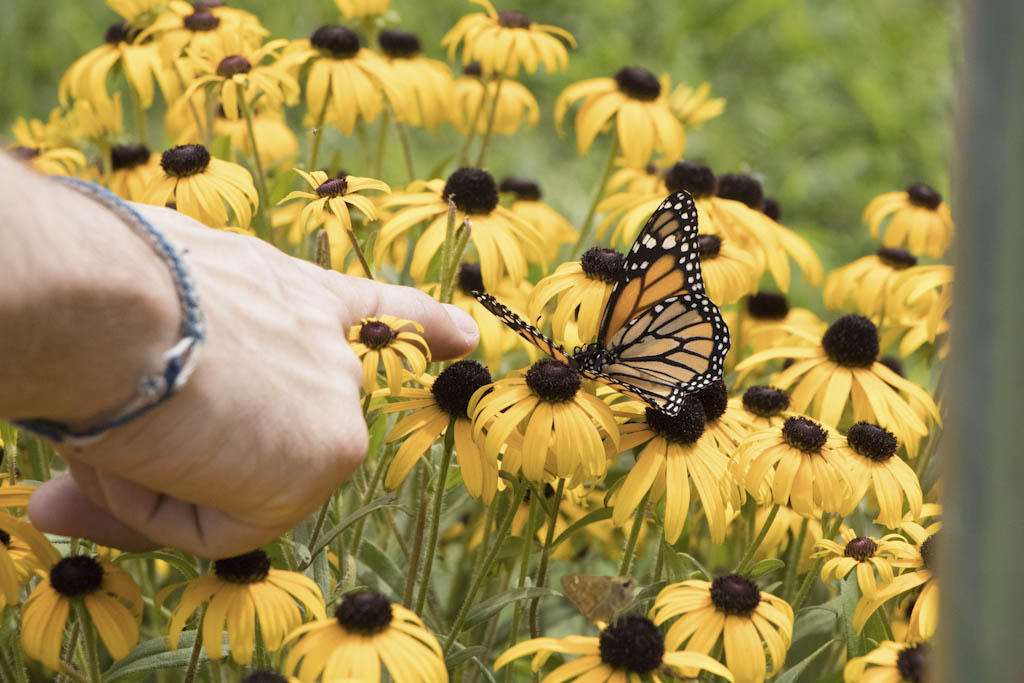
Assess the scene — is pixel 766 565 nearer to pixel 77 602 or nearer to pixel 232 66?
pixel 77 602

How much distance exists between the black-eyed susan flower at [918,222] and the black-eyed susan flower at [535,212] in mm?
575

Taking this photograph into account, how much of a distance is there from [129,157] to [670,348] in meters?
1.07

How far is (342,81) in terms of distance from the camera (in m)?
1.78

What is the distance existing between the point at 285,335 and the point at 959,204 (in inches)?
24.7

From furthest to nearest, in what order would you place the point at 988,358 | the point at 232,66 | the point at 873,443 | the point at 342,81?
the point at 342,81 → the point at 232,66 → the point at 873,443 → the point at 988,358

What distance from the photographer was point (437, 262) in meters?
1.54

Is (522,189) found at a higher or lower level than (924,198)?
lower

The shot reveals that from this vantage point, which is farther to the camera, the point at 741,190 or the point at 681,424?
the point at 741,190

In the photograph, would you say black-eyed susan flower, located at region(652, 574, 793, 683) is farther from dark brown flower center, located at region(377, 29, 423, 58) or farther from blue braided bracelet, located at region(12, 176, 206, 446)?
dark brown flower center, located at region(377, 29, 423, 58)

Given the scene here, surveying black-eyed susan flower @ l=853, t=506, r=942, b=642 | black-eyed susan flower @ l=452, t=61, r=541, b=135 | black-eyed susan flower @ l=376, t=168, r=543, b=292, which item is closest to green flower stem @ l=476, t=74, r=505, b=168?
black-eyed susan flower @ l=452, t=61, r=541, b=135

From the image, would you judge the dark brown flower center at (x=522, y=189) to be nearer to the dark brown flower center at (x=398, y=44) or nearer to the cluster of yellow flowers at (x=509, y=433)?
the cluster of yellow flowers at (x=509, y=433)

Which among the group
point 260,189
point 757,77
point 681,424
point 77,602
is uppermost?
point 681,424

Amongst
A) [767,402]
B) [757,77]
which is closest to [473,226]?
[767,402]

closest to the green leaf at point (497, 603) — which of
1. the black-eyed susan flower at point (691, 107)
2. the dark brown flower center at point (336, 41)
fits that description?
the dark brown flower center at point (336, 41)
